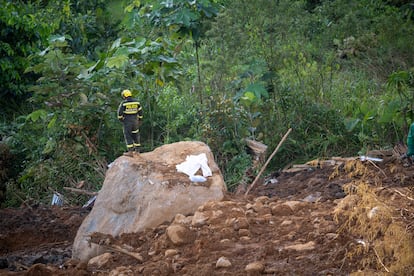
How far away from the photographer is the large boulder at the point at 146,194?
7.02 metres

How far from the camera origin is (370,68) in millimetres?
14031

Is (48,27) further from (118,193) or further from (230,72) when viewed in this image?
(118,193)

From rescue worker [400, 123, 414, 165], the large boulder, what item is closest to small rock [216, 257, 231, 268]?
the large boulder

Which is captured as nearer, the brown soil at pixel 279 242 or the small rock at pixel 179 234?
the brown soil at pixel 279 242

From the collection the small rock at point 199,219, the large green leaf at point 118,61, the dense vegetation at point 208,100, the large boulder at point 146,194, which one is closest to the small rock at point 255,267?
the small rock at point 199,219

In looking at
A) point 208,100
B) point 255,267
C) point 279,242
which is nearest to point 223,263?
point 255,267

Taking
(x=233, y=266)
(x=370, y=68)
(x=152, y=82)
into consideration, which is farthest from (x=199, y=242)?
(x=370, y=68)

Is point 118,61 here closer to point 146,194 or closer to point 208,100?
point 208,100

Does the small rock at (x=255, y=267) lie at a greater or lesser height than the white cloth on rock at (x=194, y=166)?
greater

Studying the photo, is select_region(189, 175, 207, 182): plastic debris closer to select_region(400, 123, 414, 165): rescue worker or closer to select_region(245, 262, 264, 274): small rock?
select_region(245, 262, 264, 274): small rock

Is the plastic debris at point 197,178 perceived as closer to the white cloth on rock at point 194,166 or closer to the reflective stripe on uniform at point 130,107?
the white cloth on rock at point 194,166

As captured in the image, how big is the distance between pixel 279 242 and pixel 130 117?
3.93 metres

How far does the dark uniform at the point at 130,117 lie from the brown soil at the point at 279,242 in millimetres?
1951

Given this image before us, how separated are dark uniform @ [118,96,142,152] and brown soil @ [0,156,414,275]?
6.40 ft
